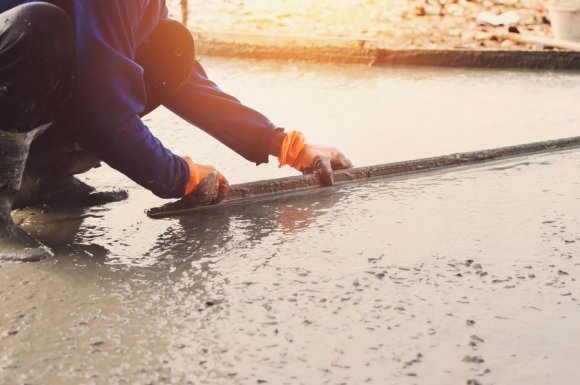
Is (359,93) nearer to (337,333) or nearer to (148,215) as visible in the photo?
(148,215)

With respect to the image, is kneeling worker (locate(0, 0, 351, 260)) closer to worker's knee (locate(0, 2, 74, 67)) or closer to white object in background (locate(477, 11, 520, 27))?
worker's knee (locate(0, 2, 74, 67))

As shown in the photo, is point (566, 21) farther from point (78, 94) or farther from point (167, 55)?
point (78, 94)

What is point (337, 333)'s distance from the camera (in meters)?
1.88

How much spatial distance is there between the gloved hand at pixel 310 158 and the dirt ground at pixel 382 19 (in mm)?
4263

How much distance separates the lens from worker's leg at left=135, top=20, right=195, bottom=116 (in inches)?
107

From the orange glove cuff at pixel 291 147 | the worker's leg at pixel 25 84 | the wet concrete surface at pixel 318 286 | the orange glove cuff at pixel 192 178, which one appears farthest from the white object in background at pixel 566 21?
the worker's leg at pixel 25 84

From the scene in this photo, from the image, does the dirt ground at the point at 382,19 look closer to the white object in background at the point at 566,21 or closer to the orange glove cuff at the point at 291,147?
the white object in background at the point at 566,21

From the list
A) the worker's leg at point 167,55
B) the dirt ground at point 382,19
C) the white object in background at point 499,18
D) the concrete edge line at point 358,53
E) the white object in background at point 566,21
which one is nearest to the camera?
the worker's leg at point 167,55

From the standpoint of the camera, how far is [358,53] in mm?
6203

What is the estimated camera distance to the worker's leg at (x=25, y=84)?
7.26 feet

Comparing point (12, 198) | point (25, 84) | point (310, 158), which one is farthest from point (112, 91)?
point (310, 158)

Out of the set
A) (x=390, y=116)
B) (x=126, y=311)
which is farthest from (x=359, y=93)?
(x=126, y=311)

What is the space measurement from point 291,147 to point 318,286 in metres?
0.91

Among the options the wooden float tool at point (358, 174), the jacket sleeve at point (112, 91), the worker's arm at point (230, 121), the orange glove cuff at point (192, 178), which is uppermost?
the jacket sleeve at point (112, 91)
